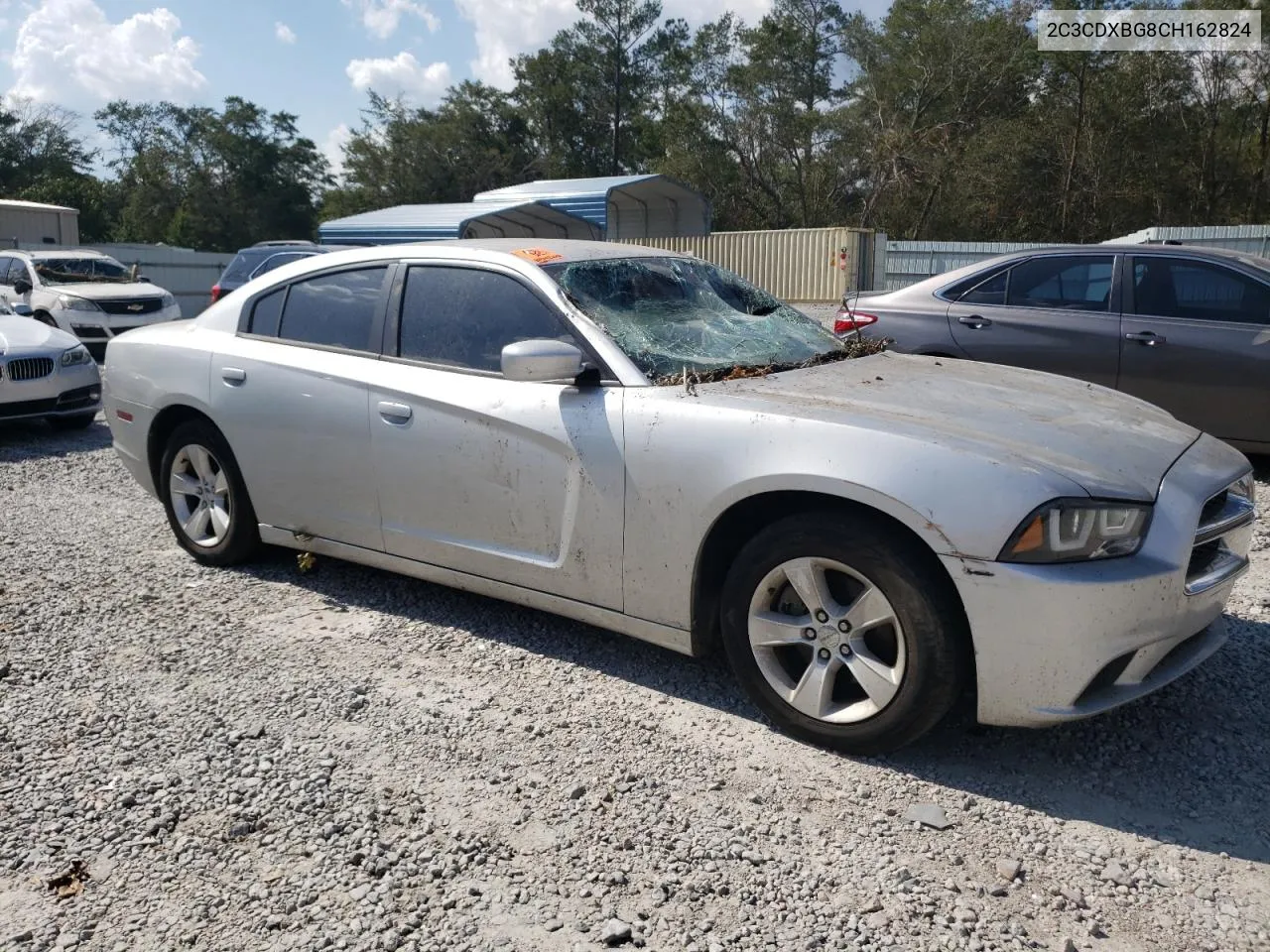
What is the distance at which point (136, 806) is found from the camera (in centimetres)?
300

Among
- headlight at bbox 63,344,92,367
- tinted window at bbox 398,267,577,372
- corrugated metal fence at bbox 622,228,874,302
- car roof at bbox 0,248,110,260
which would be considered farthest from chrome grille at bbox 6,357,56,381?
corrugated metal fence at bbox 622,228,874,302

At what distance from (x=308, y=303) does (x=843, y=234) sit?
19.1 meters

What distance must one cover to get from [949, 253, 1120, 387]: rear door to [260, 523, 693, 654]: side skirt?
4.20 m

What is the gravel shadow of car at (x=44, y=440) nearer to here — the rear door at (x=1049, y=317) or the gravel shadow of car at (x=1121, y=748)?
the gravel shadow of car at (x=1121, y=748)

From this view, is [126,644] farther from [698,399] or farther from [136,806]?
[698,399]

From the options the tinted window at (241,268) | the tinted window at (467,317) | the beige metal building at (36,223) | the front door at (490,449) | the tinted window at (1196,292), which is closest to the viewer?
the front door at (490,449)

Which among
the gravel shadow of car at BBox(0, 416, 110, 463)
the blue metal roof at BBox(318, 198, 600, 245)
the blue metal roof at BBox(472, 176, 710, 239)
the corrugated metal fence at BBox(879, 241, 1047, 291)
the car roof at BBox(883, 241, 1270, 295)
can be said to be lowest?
the gravel shadow of car at BBox(0, 416, 110, 463)

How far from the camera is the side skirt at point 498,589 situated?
3.57 meters

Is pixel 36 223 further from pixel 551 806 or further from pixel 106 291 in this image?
pixel 551 806

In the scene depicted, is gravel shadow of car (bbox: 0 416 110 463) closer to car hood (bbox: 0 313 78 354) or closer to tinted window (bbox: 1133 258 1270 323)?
car hood (bbox: 0 313 78 354)

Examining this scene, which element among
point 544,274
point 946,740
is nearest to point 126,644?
point 544,274

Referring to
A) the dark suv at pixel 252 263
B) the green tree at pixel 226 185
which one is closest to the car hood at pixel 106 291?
the dark suv at pixel 252 263

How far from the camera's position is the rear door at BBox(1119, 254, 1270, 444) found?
253 inches

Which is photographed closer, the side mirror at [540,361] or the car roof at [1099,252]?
the side mirror at [540,361]
